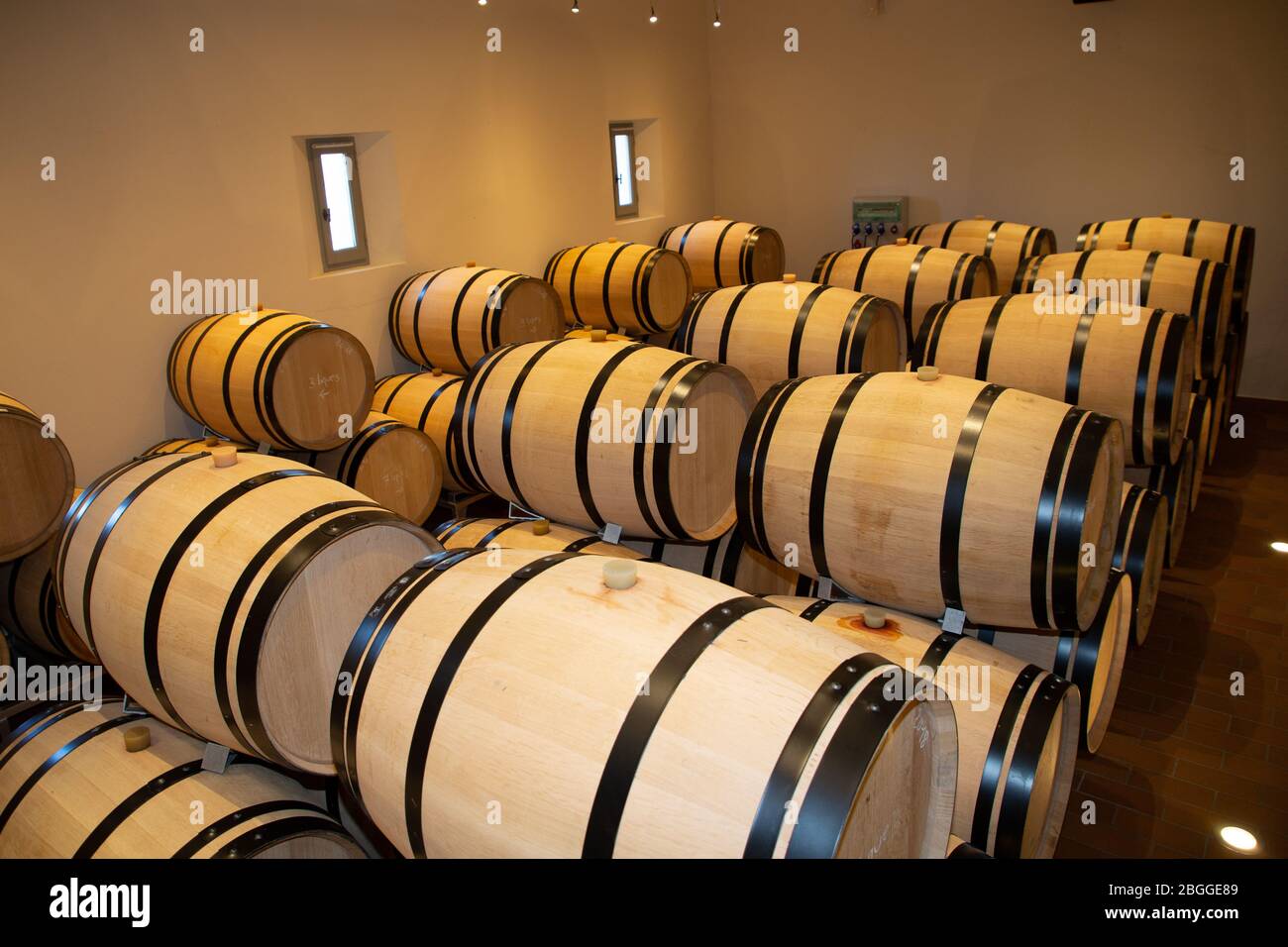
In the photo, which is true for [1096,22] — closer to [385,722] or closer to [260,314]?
[260,314]

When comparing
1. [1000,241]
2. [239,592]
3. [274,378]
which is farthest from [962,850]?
[1000,241]

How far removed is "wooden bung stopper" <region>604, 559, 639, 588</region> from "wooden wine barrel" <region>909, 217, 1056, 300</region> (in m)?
5.40

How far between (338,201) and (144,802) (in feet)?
14.2

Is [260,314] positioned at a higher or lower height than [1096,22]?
lower

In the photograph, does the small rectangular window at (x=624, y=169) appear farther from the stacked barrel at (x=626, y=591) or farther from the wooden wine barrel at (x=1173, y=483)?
the wooden wine barrel at (x=1173, y=483)

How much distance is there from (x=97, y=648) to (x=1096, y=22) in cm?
825

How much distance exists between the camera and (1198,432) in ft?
16.4

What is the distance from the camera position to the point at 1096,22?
7.30 meters

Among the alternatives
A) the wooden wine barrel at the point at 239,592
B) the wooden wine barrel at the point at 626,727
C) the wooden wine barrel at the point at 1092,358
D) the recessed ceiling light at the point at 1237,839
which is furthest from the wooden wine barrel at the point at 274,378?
the recessed ceiling light at the point at 1237,839

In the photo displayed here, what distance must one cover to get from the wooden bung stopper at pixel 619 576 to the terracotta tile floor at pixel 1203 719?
80.0 inches

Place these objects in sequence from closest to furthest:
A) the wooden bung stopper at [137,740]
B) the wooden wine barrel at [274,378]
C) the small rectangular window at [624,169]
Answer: the wooden bung stopper at [137,740] < the wooden wine barrel at [274,378] < the small rectangular window at [624,169]

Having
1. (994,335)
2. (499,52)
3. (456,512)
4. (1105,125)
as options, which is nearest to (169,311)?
(456,512)

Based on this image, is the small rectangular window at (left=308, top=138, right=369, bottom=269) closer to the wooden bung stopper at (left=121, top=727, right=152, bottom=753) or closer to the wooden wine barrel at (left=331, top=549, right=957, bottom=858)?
the wooden bung stopper at (left=121, top=727, right=152, bottom=753)

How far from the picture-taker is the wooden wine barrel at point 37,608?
3209mm
